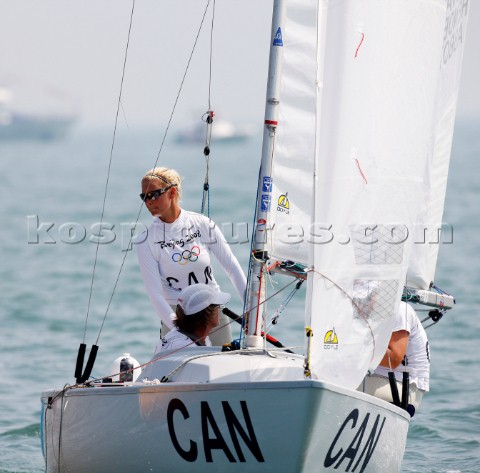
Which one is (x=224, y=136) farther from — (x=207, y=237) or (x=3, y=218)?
(x=207, y=237)

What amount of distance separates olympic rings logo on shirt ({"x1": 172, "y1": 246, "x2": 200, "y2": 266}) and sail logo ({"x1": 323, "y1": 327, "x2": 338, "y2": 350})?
134cm

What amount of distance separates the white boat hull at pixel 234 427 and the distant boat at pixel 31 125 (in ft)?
274

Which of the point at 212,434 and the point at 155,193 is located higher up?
the point at 155,193

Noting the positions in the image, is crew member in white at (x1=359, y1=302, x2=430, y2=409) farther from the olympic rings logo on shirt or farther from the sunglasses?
the sunglasses

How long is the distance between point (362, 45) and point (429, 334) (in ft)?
25.5

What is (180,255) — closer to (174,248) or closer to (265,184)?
(174,248)

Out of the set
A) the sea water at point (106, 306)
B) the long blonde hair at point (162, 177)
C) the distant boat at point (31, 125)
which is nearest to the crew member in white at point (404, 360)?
the sea water at point (106, 306)

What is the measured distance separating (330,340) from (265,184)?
98cm

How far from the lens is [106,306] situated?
1454cm

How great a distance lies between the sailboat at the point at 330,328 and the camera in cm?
501

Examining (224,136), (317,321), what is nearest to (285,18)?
(317,321)

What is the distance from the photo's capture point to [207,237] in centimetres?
632

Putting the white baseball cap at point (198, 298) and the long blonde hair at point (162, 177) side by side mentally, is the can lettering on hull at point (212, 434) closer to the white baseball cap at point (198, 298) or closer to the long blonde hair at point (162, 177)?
the white baseball cap at point (198, 298)

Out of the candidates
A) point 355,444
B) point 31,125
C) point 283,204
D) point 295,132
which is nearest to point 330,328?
point 355,444
